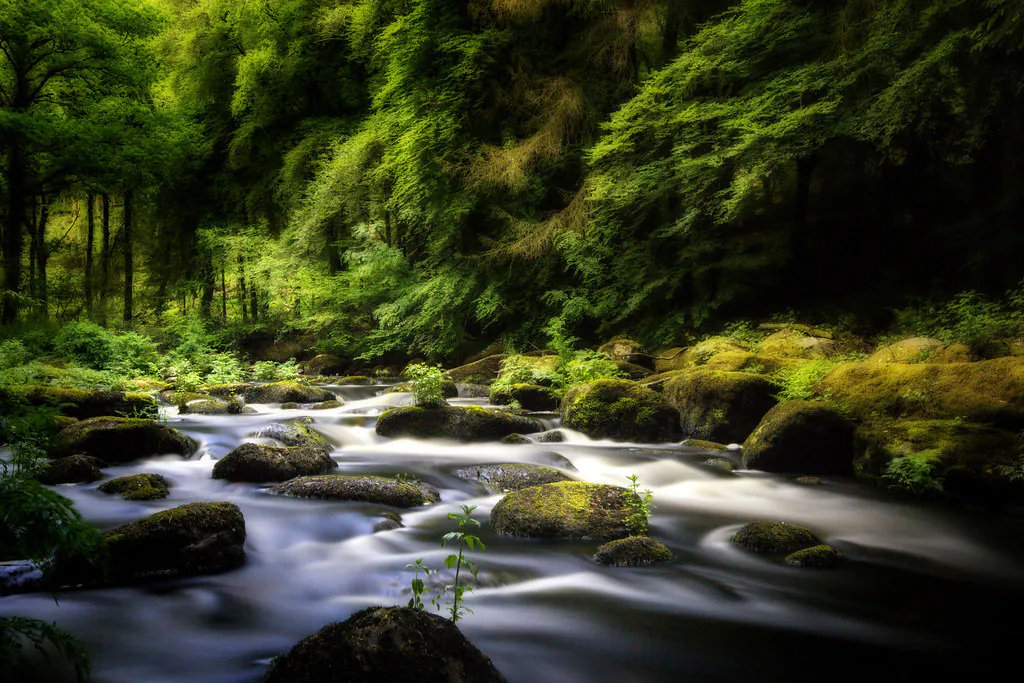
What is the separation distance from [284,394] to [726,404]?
8.11 meters

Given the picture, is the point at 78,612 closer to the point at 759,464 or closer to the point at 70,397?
the point at 70,397

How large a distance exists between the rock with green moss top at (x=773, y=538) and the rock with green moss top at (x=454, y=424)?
403cm

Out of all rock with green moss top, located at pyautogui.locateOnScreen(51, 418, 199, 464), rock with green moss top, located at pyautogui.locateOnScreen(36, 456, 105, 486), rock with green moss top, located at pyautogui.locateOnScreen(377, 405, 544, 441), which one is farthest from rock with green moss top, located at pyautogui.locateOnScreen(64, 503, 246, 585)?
rock with green moss top, located at pyautogui.locateOnScreen(377, 405, 544, 441)

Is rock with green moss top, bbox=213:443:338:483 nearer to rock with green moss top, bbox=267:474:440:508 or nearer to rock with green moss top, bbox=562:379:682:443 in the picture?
rock with green moss top, bbox=267:474:440:508

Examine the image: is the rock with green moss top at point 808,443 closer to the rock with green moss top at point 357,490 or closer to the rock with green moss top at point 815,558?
the rock with green moss top at point 815,558

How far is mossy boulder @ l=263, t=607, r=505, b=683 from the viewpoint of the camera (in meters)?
2.30

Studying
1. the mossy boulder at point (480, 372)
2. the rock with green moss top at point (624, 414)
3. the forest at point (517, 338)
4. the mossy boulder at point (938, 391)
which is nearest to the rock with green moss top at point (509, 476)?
the forest at point (517, 338)

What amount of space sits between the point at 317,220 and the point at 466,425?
41.5 ft

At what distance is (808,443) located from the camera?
274 inches

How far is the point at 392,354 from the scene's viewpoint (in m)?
18.9

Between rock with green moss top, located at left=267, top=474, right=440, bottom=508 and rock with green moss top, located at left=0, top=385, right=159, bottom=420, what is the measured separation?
3797mm

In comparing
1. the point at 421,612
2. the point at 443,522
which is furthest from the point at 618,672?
the point at 443,522

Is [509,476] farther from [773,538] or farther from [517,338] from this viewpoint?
[517,338]

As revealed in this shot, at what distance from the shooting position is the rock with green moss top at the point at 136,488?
5.48 m
